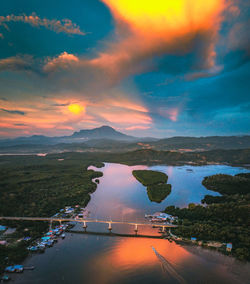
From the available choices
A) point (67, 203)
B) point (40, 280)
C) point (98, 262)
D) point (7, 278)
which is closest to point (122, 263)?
point (98, 262)

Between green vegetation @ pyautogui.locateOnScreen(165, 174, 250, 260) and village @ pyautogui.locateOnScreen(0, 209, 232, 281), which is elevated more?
green vegetation @ pyautogui.locateOnScreen(165, 174, 250, 260)

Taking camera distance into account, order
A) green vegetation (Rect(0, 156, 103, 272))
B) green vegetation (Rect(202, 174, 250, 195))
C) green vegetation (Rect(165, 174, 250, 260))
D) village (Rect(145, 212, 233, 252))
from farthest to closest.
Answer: green vegetation (Rect(202, 174, 250, 195)) < green vegetation (Rect(165, 174, 250, 260)) < village (Rect(145, 212, 233, 252)) < green vegetation (Rect(0, 156, 103, 272))

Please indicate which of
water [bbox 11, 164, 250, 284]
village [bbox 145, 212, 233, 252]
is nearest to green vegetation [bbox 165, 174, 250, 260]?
village [bbox 145, 212, 233, 252]

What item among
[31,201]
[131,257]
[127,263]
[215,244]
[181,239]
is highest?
[215,244]

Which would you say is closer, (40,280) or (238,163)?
(40,280)

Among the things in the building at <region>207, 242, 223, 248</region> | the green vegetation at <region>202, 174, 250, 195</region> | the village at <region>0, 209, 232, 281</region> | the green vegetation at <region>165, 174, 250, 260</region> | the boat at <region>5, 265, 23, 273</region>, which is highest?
the green vegetation at <region>202, 174, 250, 195</region>

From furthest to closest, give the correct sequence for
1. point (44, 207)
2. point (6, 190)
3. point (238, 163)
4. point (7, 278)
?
point (238, 163) < point (6, 190) < point (44, 207) < point (7, 278)

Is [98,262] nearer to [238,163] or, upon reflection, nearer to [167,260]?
[167,260]

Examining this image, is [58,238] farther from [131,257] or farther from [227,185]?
[227,185]

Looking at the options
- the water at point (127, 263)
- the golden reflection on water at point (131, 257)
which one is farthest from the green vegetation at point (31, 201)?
the golden reflection on water at point (131, 257)

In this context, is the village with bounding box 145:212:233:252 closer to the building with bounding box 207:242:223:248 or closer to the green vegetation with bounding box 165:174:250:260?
the building with bounding box 207:242:223:248

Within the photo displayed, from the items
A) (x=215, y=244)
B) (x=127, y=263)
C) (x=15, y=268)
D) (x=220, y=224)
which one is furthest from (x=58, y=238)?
(x=220, y=224)
